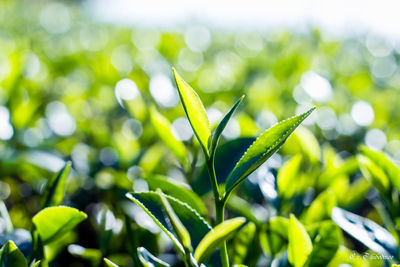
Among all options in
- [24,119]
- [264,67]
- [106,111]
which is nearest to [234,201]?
[24,119]

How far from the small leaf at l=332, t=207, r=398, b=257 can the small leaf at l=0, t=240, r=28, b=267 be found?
1.90 ft

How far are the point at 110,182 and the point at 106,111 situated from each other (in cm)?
63

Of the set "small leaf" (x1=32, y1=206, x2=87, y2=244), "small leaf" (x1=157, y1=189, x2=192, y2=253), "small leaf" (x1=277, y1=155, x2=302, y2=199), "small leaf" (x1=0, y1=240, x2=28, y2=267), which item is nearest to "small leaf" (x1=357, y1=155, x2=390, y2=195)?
"small leaf" (x1=277, y1=155, x2=302, y2=199)

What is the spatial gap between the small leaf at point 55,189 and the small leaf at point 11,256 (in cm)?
15

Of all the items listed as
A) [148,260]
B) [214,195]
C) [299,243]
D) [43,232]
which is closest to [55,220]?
[43,232]

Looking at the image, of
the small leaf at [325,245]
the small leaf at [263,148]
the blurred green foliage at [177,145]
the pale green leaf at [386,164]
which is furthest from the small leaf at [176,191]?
the pale green leaf at [386,164]

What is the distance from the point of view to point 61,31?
4672 millimetres

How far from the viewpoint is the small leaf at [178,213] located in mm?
731

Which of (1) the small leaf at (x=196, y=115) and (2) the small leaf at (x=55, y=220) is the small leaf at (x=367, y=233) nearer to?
(1) the small leaf at (x=196, y=115)

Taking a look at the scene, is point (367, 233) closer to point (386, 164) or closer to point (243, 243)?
point (386, 164)

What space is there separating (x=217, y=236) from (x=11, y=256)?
36 cm

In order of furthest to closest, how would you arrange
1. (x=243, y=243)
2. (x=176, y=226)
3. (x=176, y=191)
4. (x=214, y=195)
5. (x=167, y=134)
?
(x=167, y=134) < (x=243, y=243) < (x=176, y=191) < (x=214, y=195) < (x=176, y=226)

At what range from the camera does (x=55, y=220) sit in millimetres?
810

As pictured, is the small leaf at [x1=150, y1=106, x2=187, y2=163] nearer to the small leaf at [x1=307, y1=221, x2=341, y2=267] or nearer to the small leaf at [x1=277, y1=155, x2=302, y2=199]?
the small leaf at [x1=277, y1=155, x2=302, y2=199]
